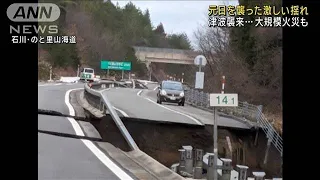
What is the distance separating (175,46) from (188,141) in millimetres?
73821

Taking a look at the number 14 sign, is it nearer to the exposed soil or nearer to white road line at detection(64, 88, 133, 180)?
white road line at detection(64, 88, 133, 180)

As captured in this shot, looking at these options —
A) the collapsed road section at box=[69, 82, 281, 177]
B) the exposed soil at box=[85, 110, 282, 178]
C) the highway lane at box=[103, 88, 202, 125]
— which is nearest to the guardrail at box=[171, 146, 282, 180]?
the collapsed road section at box=[69, 82, 281, 177]

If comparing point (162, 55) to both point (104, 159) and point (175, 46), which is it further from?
point (104, 159)

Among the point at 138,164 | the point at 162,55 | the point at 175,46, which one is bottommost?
the point at 138,164

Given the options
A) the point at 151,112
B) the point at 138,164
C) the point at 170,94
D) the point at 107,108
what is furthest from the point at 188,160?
the point at 170,94

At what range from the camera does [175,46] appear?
91000 mm

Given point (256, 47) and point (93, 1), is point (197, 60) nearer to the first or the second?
point (256, 47)

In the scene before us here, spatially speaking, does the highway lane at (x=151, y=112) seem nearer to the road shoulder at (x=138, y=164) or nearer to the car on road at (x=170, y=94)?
the car on road at (x=170, y=94)

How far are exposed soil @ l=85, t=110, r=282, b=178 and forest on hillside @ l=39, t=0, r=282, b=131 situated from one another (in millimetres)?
5633

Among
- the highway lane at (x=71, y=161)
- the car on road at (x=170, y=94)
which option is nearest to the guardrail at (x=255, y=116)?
the car on road at (x=170, y=94)

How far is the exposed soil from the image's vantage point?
1756 centimetres
